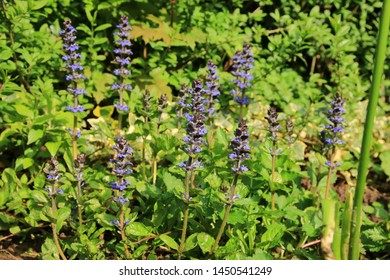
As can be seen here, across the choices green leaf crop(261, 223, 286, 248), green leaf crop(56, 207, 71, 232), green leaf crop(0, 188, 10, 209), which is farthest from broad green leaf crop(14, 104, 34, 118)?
green leaf crop(261, 223, 286, 248)

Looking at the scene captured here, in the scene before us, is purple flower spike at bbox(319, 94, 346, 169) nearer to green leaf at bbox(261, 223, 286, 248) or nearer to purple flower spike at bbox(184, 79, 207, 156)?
green leaf at bbox(261, 223, 286, 248)

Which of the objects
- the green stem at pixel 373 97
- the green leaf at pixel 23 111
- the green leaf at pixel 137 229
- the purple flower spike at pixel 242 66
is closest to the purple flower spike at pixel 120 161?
the green leaf at pixel 137 229

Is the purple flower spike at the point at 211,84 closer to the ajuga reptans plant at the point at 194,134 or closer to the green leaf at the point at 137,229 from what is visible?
the ajuga reptans plant at the point at 194,134

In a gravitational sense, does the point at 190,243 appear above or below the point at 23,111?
below

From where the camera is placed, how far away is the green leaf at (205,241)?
10.4ft

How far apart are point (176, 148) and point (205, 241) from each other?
2.75 ft

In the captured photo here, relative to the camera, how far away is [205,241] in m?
3.17

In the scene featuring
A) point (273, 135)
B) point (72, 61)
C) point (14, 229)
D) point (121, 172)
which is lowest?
point (14, 229)

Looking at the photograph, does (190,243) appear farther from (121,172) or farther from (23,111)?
(23,111)

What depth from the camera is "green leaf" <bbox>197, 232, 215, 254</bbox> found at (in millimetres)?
3162

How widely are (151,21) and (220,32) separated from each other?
57 cm

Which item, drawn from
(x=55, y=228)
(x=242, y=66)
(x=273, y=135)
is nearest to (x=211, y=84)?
(x=242, y=66)

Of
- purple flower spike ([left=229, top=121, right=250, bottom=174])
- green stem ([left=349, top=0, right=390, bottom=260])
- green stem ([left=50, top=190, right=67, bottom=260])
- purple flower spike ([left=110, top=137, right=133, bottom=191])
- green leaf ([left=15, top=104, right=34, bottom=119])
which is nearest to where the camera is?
green stem ([left=349, top=0, right=390, bottom=260])
